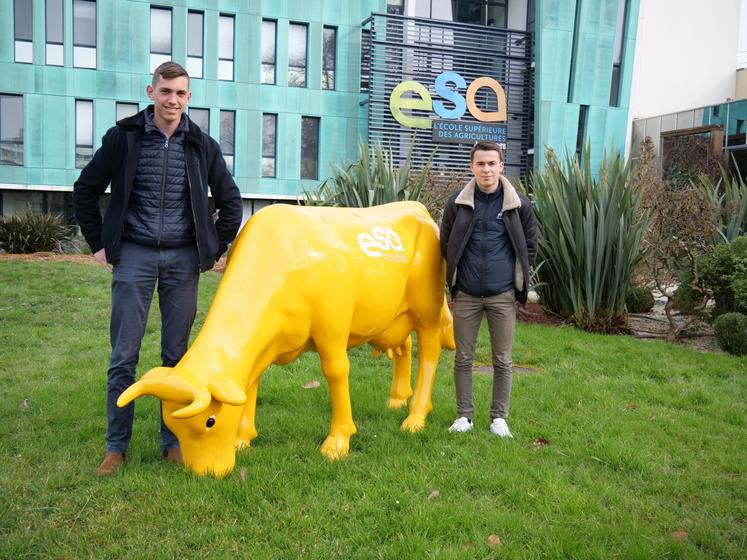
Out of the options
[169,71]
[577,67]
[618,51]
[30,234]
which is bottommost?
[30,234]

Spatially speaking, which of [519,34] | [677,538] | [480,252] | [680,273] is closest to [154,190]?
[480,252]

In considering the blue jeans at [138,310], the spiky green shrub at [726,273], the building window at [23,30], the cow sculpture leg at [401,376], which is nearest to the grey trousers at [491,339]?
the cow sculpture leg at [401,376]

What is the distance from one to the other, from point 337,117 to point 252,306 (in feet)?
80.4

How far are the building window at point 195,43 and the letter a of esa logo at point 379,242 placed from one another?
2288 centimetres

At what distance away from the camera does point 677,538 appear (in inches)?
142

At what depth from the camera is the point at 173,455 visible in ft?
14.6

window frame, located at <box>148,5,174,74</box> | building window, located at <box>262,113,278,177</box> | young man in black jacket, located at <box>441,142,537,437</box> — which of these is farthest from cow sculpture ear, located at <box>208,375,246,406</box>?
window frame, located at <box>148,5,174,74</box>

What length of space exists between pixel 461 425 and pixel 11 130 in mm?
24659

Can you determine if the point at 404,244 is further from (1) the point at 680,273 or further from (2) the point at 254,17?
(2) the point at 254,17

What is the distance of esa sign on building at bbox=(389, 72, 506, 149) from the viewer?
90.2 feet

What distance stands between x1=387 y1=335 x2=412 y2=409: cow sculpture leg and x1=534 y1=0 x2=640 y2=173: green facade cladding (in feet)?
79.0

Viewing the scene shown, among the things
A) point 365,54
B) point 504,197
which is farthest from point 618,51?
point 504,197

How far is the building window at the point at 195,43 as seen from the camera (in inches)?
1010

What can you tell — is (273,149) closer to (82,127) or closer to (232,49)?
(232,49)
